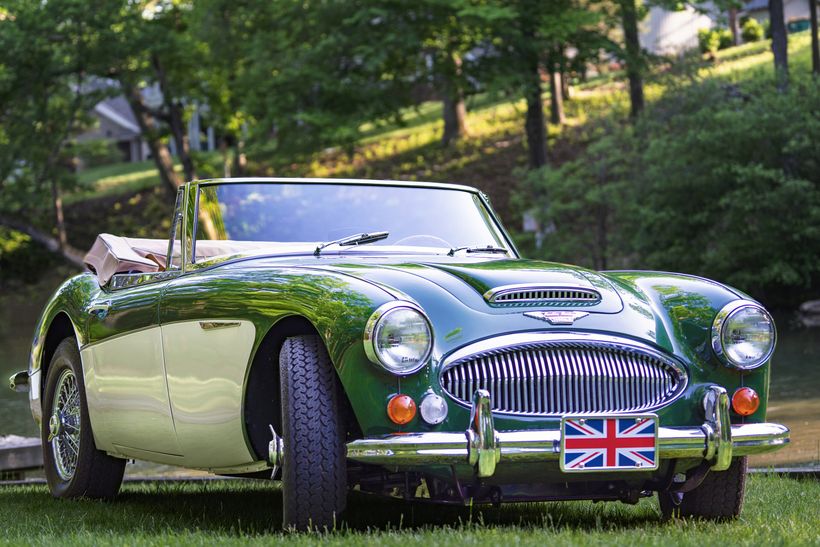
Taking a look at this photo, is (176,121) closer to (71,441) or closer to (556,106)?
(556,106)

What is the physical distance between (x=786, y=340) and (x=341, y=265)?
16.1 m

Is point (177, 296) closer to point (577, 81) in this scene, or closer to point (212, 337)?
point (212, 337)

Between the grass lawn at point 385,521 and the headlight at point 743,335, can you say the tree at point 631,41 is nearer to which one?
the grass lawn at point 385,521

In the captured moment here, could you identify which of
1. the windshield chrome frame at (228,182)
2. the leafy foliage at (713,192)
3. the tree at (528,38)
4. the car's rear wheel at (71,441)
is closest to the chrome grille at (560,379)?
the windshield chrome frame at (228,182)

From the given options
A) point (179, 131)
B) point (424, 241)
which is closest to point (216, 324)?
point (424, 241)

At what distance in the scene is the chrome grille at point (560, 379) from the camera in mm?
4891

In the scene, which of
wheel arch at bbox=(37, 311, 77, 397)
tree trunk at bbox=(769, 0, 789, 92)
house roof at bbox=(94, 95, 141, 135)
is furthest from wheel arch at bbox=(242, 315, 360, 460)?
house roof at bbox=(94, 95, 141, 135)

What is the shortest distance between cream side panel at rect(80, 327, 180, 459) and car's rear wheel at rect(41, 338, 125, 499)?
0.18 m

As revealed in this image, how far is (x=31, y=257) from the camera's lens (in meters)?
41.1

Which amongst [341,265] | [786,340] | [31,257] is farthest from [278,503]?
[31,257]

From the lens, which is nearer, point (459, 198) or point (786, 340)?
point (459, 198)

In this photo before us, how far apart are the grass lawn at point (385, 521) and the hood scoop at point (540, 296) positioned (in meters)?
0.84

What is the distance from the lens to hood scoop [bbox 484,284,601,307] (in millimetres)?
5109

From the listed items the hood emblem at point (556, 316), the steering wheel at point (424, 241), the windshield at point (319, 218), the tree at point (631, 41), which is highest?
the tree at point (631, 41)
